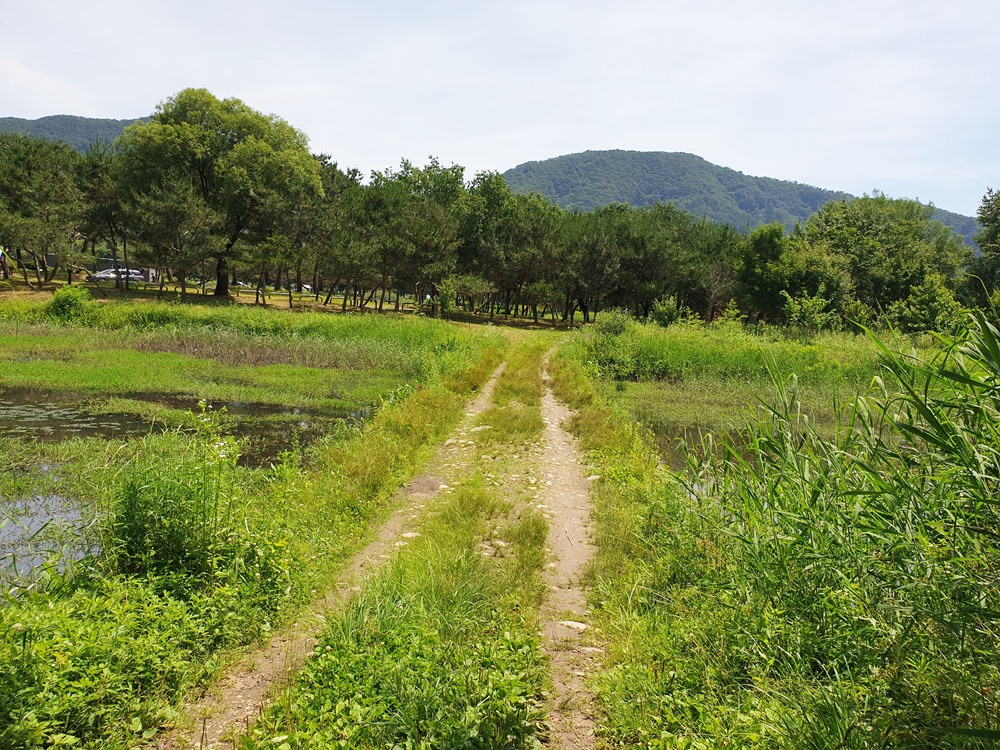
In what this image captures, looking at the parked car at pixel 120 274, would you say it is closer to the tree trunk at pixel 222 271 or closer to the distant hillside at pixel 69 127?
the tree trunk at pixel 222 271

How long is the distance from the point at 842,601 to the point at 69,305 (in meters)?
34.6

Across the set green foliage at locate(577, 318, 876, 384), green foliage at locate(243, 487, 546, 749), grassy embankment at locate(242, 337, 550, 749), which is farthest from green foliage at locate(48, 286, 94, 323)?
green foliage at locate(243, 487, 546, 749)

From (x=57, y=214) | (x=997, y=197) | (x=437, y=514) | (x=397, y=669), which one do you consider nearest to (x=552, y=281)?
(x=997, y=197)

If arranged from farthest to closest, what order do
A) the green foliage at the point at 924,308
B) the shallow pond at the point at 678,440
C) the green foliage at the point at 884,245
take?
the green foliage at the point at 884,245, the green foliage at the point at 924,308, the shallow pond at the point at 678,440

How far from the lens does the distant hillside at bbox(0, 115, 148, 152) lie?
16800cm

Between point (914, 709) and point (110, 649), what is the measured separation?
4.73 metres

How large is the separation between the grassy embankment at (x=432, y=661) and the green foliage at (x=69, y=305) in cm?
2957

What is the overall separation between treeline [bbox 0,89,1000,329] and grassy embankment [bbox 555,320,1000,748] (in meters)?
30.5

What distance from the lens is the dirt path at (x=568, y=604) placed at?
3775 mm

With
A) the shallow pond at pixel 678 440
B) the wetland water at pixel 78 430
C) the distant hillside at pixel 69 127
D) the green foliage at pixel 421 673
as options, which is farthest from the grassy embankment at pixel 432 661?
the distant hillside at pixel 69 127

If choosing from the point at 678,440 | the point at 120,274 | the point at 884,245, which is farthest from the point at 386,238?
the point at 884,245

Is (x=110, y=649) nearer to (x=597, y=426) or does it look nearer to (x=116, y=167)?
(x=597, y=426)

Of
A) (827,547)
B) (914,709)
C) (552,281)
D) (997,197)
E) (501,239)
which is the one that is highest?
(997,197)

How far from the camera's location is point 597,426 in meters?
12.0
